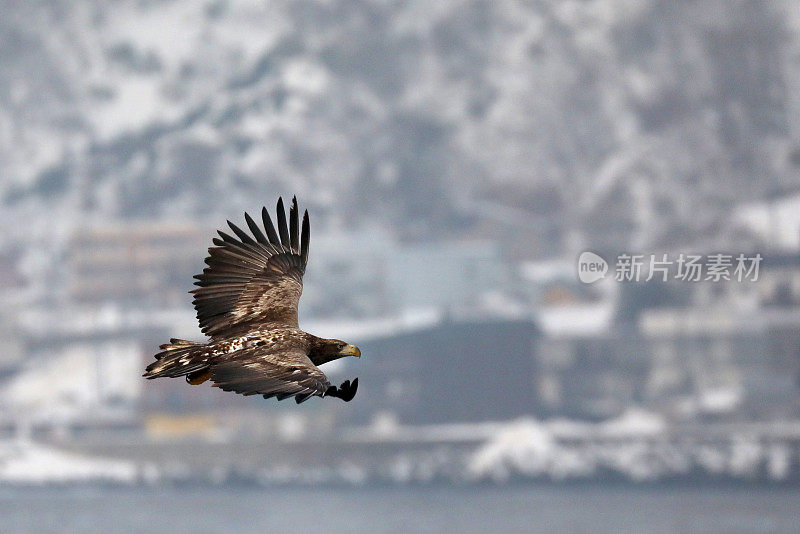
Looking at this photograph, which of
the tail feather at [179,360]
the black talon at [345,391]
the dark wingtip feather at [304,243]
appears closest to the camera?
the black talon at [345,391]

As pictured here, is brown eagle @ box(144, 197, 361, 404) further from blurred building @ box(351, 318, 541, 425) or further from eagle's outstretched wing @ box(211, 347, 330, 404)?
blurred building @ box(351, 318, 541, 425)

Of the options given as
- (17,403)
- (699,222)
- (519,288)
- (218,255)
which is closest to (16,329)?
(17,403)

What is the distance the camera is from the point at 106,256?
147 metres

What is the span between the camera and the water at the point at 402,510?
88125 millimetres

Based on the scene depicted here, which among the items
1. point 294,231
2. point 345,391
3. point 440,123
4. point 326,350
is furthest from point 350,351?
point 440,123

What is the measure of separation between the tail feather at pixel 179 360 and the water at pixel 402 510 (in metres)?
75.3

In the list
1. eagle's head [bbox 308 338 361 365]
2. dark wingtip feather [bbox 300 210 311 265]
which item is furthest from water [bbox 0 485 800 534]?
eagle's head [bbox 308 338 361 365]

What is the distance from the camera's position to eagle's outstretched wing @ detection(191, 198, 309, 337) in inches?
412

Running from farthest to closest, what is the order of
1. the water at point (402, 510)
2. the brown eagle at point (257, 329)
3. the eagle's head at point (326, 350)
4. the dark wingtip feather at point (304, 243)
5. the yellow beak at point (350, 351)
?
the water at point (402, 510) → the dark wingtip feather at point (304, 243) → the eagle's head at point (326, 350) → the yellow beak at point (350, 351) → the brown eagle at point (257, 329)

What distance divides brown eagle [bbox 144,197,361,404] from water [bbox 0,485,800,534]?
242ft

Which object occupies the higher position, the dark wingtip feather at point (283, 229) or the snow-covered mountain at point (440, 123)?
the snow-covered mountain at point (440, 123)

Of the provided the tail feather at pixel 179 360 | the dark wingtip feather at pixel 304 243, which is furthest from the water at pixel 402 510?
the tail feather at pixel 179 360

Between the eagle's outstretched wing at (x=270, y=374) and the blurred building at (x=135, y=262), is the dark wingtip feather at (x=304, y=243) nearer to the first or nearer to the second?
the eagle's outstretched wing at (x=270, y=374)

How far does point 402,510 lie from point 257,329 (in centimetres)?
8972
